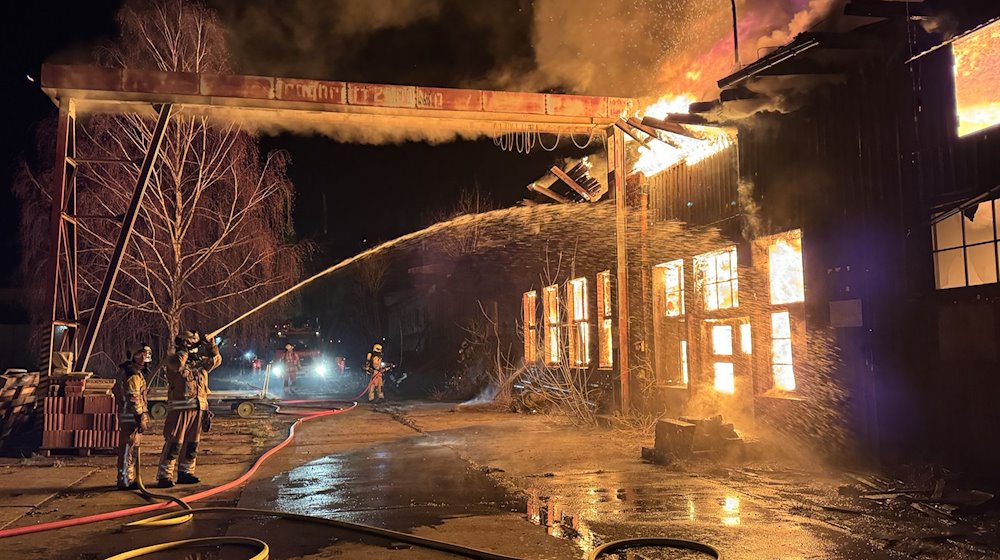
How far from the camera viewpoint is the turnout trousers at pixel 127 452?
8.37 metres

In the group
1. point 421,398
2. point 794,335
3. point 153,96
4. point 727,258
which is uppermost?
point 153,96

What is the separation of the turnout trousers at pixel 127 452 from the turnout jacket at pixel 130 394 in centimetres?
9

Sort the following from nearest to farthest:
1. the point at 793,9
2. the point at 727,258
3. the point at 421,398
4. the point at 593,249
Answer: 1. the point at 793,9
2. the point at 727,258
3. the point at 593,249
4. the point at 421,398

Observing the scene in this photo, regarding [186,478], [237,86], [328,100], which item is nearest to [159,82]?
[237,86]

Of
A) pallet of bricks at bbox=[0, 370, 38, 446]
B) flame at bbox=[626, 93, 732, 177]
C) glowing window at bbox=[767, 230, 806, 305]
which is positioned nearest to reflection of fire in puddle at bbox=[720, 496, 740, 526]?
glowing window at bbox=[767, 230, 806, 305]

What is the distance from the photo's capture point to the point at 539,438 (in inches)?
476

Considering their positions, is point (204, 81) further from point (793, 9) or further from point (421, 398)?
point (421, 398)

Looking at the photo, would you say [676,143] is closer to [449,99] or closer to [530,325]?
[449,99]

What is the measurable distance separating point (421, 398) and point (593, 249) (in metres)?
9.41

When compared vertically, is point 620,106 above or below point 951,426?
above

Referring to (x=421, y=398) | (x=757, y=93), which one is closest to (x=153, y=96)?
(x=757, y=93)

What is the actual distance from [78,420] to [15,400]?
4.72ft

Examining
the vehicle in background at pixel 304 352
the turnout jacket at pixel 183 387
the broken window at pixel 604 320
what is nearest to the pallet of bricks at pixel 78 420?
the turnout jacket at pixel 183 387

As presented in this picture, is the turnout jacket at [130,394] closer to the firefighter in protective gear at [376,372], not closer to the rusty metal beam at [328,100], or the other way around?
the rusty metal beam at [328,100]
